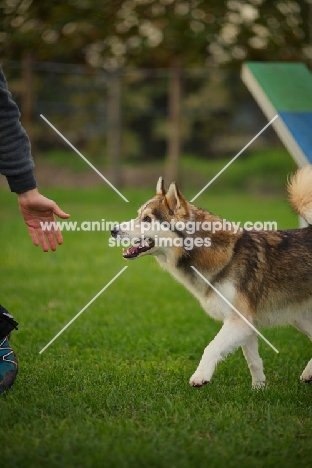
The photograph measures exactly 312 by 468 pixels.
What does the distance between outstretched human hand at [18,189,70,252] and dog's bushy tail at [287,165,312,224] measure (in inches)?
60.3

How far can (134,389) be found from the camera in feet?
12.2

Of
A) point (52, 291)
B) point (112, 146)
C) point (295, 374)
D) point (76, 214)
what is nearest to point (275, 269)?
point (295, 374)

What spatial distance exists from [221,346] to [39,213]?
1232 millimetres

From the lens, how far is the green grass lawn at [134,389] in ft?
9.27

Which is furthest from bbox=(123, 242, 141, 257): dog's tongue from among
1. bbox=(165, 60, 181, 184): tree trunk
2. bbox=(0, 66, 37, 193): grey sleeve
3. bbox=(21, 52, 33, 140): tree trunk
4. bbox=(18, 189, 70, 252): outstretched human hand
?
bbox=(165, 60, 181, 184): tree trunk

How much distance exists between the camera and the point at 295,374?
4.21 metres

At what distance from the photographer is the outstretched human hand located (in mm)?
3305

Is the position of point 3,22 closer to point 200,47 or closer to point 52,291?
point 200,47

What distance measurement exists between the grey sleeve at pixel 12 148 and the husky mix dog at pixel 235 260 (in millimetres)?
938

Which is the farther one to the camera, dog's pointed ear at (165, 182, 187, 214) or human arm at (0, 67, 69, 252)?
dog's pointed ear at (165, 182, 187, 214)

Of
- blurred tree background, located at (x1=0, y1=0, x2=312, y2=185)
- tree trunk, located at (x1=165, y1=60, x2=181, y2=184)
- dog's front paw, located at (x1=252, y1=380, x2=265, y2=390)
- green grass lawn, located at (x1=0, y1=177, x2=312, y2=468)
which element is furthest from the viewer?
blurred tree background, located at (x1=0, y1=0, x2=312, y2=185)

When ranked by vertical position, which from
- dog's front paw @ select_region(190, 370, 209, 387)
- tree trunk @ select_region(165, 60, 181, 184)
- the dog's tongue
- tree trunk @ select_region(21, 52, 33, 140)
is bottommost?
tree trunk @ select_region(165, 60, 181, 184)

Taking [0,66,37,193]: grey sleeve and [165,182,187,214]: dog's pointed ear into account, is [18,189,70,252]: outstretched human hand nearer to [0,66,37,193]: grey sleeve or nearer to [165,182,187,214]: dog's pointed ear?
[0,66,37,193]: grey sleeve

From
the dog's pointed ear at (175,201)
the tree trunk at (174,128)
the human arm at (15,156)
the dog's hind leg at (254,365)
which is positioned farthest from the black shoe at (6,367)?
the tree trunk at (174,128)
